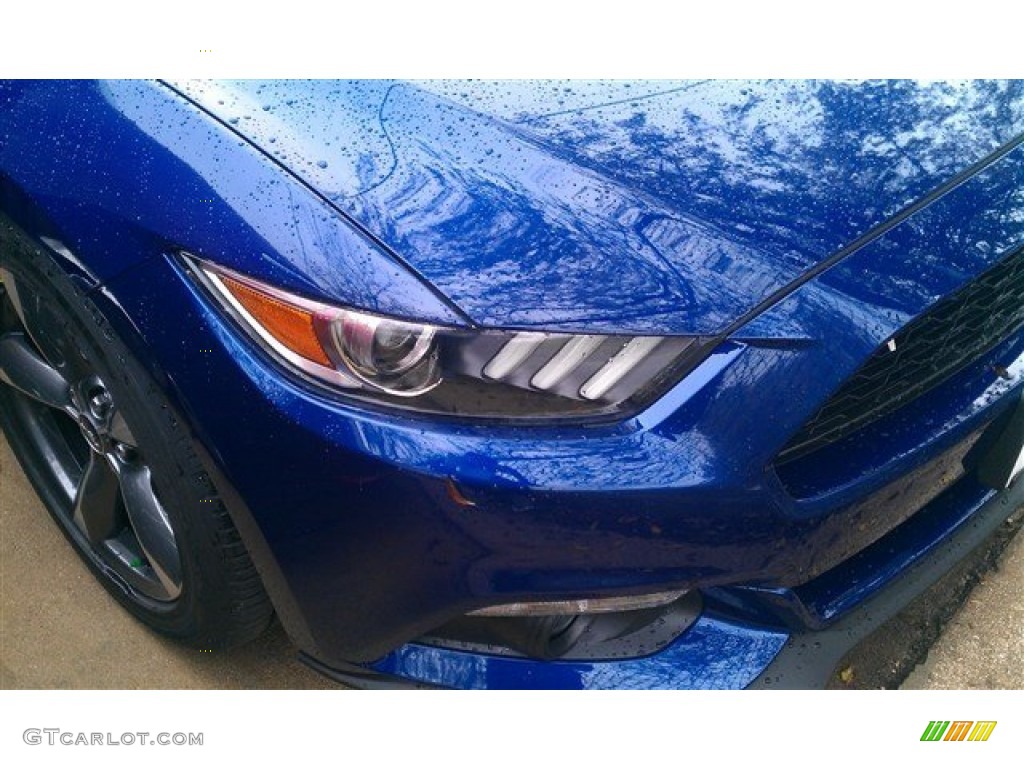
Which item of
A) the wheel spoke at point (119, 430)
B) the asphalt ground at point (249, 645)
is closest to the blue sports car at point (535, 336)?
the wheel spoke at point (119, 430)

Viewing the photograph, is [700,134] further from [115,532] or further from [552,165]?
[115,532]

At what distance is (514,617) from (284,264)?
1.85 feet

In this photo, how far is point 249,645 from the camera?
195cm

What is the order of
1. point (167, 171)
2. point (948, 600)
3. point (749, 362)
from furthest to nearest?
point (948, 600) < point (167, 171) < point (749, 362)

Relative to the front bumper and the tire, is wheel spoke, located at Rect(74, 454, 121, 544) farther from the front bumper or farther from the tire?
the front bumper

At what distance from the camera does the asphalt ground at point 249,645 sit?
1930 mm

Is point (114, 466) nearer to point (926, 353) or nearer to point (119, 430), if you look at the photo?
point (119, 430)

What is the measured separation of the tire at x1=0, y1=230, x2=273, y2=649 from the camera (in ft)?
5.34

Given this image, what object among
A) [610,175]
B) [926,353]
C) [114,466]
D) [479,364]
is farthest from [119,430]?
[926,353]
